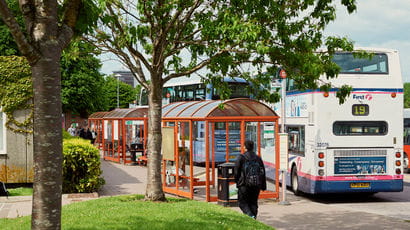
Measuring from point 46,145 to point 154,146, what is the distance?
20.3 feet

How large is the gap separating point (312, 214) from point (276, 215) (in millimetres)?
805

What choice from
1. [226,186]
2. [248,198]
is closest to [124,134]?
[226,186]

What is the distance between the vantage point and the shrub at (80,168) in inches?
578

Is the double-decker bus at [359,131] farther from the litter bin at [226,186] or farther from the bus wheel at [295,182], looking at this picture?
the litter bin at [226,186]

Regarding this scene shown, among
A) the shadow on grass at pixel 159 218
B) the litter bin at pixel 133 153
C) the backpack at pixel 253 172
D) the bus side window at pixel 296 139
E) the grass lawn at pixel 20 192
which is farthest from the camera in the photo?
the litter bin at pixel 133 153

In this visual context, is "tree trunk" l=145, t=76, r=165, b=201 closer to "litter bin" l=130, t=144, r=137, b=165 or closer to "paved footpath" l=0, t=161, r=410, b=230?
"paved footpath" l=0, t=161, r=410, b=230

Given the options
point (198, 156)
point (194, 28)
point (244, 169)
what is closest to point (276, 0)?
point (194, 28)

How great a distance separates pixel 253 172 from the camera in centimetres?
966

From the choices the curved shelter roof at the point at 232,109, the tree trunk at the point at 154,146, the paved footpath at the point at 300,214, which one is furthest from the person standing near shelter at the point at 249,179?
the curved shelter roof at the point at 232,109

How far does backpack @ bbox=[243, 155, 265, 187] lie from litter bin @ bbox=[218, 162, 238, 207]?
148 inches

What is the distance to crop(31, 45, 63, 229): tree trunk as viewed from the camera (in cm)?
543

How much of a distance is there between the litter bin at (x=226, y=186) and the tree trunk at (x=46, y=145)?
8.22 metres

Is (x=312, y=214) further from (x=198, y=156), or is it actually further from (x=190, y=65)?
(x=198, y=156)

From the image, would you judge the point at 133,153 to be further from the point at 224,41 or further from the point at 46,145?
the point at 46,145
